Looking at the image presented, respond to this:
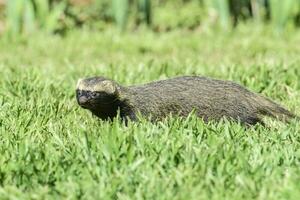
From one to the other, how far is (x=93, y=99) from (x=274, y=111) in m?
1.13

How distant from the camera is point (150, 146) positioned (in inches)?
162

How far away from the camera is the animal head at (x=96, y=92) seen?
16.3 feet

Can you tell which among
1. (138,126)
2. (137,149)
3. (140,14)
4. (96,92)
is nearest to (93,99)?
(96,92)

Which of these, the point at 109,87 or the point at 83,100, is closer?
the point at 83,100

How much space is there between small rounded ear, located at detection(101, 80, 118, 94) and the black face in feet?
0.08

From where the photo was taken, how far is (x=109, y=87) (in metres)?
5.06

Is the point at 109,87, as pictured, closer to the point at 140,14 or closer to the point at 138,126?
the point at 138,126

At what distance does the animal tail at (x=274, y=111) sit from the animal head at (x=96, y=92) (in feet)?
3.01

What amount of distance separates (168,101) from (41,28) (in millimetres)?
5621

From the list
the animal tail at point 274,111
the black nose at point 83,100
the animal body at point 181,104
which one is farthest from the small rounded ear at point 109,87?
the animal tail at point 274,111

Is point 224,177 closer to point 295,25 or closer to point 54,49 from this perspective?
point 54,49

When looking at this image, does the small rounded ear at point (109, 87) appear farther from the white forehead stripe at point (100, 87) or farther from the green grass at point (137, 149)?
the green grass at point (137, 149)

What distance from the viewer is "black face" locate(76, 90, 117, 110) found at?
496 cm

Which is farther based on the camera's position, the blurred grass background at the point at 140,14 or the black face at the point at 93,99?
the blurred grass background at the point at 140,14
